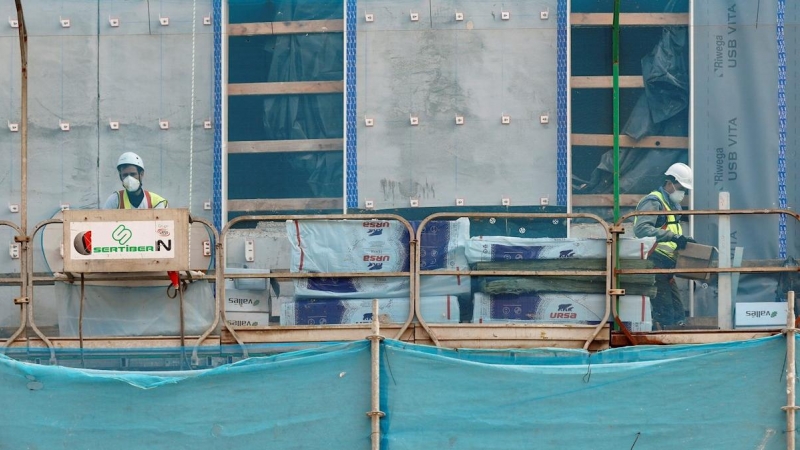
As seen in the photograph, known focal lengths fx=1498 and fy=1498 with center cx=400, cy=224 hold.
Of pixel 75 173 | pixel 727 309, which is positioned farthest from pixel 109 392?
pixel 727 309

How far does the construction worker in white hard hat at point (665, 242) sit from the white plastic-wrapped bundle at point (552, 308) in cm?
14

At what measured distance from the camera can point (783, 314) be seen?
484 inches

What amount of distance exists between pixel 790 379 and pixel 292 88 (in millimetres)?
5227

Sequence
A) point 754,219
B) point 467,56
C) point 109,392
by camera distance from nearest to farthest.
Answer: point 109,392, point 754,219, point 467,56

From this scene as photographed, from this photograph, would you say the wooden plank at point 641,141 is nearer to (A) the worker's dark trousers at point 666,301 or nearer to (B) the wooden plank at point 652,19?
(B) the wooden plank at point 652,19

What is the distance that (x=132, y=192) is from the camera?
523 inches

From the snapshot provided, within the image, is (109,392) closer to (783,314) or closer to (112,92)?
(112,92)

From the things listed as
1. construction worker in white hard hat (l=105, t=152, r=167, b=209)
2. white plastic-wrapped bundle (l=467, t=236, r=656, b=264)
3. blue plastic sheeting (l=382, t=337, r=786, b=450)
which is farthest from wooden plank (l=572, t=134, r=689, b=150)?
construction worker in white hard hat (l=105, t=152, r=167, b=209)

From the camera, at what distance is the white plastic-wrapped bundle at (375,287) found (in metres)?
12.4

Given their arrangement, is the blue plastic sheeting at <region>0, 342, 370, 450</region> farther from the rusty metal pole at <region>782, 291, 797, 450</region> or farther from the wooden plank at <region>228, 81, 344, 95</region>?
the rusty metal pole at <region>782, 291, 797, 450</region>

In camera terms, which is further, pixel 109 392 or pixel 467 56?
pixel 467 56

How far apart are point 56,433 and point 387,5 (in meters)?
4.92

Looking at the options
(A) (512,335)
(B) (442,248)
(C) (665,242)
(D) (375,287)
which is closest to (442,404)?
(A) (512,335)

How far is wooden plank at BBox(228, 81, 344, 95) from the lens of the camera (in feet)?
45.1
